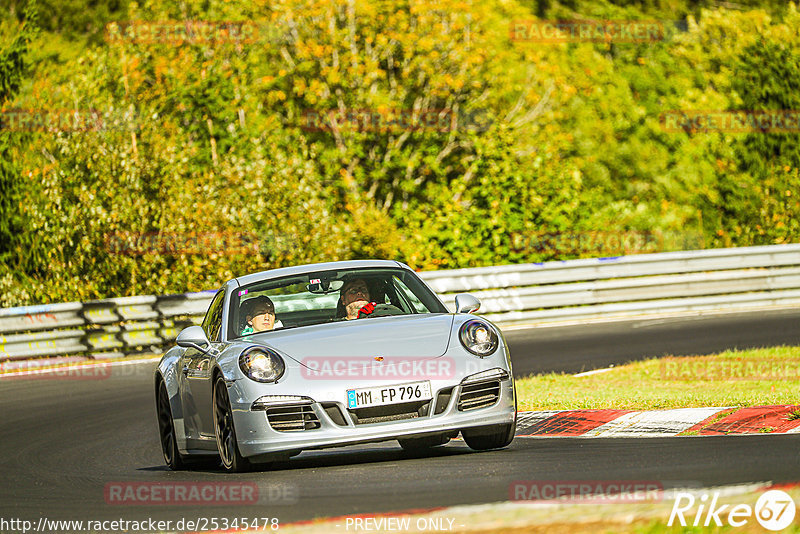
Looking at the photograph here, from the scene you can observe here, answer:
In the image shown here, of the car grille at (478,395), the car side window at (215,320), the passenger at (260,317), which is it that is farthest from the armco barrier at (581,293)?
the car grille at (478,395)

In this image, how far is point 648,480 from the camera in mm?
6285

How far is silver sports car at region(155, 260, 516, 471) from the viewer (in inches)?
304

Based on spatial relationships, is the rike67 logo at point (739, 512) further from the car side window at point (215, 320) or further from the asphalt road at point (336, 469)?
the car side window at point (215, 320)

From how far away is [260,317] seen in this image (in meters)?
8.83

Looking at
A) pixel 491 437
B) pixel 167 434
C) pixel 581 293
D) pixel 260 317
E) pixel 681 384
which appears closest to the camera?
pixel 491 437

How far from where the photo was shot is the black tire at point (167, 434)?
934 centimetres

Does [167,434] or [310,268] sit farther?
[167,434]

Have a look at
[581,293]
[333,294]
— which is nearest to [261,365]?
[333,294]

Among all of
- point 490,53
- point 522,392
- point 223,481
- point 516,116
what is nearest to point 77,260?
point 522,392

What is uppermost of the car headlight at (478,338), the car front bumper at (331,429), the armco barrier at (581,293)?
the car headlight at (478,338)

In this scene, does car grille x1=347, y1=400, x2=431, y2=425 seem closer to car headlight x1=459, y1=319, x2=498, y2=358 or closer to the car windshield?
car headlight x1=459, y1=319, x2=498, y2=358

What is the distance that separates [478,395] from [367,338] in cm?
76

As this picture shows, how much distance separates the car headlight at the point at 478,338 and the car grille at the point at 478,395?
19cm

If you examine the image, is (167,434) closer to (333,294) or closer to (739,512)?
(333,294)
